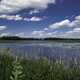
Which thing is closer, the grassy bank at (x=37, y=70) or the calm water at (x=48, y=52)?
the grassy bank at (x=37, y=70)

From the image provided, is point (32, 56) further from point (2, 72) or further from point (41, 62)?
point (2, 72)

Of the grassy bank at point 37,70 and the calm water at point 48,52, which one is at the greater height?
the calm water at point 48,52

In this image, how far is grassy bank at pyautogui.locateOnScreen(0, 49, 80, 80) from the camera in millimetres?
7320

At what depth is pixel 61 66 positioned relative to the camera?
8.70 metres

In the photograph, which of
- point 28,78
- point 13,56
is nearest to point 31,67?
point 28,78

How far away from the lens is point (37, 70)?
7.97 m

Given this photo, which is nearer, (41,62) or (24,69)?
(24,69)

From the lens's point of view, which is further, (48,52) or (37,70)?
(48,52)

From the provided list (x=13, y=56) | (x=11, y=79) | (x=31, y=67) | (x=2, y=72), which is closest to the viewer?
(x=11, y=79)

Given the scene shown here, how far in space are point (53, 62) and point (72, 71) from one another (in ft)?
2.45

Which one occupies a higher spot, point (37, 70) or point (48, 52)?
point (48, 52)

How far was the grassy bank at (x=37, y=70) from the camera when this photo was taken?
7320 millimetres

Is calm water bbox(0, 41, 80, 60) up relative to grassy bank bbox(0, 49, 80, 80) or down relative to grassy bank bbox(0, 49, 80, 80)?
up

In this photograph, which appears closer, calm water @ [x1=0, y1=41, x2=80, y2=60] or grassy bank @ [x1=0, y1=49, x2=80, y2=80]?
grassy bank @ [x1=0, y1=49, x2=80, y2=80]
